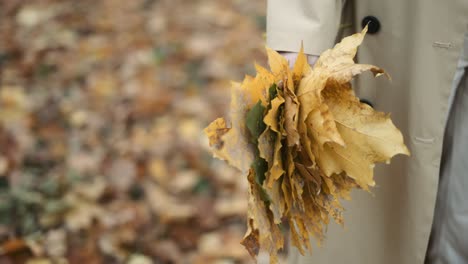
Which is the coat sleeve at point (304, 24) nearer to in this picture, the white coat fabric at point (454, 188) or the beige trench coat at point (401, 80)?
the beige trench coat at point (401, 80)

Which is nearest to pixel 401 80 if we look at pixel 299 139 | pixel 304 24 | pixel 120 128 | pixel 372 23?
pixel 372 23

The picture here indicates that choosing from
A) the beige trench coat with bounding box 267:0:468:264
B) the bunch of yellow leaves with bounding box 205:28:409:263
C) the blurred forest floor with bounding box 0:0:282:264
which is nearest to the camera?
the bunch of yellow leaves with bounding box 205:28:409:263

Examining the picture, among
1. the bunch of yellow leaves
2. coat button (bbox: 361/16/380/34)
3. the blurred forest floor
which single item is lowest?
the blurred forest floor

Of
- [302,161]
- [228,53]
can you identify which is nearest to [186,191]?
[228,53]

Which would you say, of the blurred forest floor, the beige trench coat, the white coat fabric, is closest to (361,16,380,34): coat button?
the beige trench coat

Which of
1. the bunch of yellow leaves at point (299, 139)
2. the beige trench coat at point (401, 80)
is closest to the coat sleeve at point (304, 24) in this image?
the beige trench coat at point (401, 80)

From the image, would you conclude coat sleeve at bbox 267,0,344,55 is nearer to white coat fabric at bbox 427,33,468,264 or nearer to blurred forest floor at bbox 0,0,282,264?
white coat fabric at bbox 427,33,468,264

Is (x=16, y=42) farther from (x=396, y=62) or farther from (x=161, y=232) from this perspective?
(x=396, y=62)

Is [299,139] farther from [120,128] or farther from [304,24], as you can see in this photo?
[120,128]
